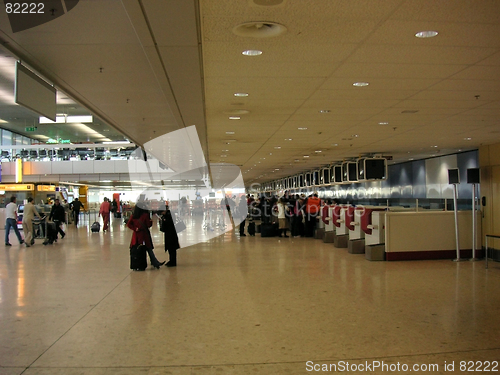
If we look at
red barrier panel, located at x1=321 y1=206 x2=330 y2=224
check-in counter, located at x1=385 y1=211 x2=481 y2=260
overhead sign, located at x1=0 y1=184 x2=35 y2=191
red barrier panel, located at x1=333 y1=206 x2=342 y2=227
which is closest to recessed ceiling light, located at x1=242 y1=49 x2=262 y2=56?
check-in counter, located at x1=385 y1=211 x2=481 y2=260

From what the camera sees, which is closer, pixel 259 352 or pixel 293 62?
pixel 259 352

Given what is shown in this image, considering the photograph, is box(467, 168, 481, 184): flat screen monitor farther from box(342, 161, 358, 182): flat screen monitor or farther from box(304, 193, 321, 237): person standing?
box(342, 161, 358, 182): flat screen monitor

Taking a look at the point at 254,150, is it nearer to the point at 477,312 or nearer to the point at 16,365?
the point at 477,312

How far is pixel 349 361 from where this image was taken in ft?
15.0

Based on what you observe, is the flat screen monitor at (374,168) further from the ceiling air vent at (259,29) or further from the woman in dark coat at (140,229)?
the ceiling air vent at (259,29)

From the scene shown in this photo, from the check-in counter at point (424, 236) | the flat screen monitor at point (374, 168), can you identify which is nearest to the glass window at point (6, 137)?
the flat screen monitor at point (374, 168)

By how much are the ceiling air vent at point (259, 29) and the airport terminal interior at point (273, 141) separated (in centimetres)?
3

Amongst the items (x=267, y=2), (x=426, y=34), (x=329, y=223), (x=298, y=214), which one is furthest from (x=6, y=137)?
(x=426, y=34)

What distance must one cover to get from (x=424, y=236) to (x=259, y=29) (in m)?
8.69

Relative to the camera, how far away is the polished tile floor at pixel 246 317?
4.65m

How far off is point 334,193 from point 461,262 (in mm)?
21358

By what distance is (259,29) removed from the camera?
4.78 m

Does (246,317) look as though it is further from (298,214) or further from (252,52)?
(298,214)

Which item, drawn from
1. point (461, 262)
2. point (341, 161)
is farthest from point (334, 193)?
point (461, 262)
